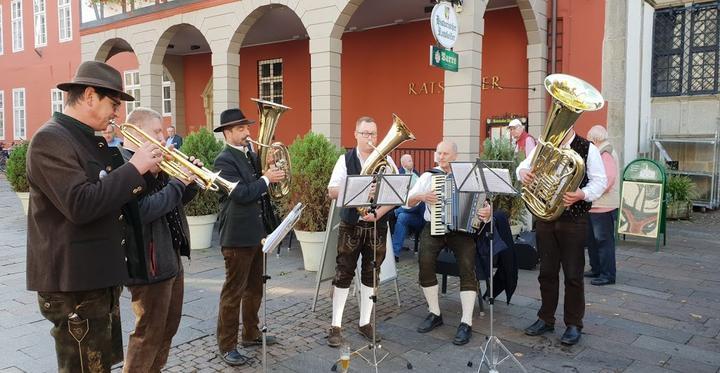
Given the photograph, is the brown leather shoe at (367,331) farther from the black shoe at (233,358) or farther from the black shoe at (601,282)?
the black shoe at (601,282)

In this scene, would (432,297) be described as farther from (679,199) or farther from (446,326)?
(679,199)

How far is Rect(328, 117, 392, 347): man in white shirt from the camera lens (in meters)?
4.58

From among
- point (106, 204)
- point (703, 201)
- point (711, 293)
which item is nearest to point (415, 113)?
point (703, 201)

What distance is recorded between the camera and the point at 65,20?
76.1 ft

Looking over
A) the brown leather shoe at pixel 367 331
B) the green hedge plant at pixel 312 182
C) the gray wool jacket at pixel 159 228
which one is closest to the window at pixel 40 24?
the green hedge plant at pixel 312 182

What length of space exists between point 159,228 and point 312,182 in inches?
150

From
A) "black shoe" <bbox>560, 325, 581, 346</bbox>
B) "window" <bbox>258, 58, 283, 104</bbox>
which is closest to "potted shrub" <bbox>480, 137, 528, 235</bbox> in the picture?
"black shoe" <bbox>560, 325, 581, 346</bbox>

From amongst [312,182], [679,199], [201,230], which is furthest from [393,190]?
[679,199]

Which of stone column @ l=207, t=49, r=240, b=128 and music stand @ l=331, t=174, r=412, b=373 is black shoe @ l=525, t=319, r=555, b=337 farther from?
stone column @ l=207, t=49, r=240, b=128

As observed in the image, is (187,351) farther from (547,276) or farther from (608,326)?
(608,326)

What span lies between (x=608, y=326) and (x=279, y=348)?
312 centimetres

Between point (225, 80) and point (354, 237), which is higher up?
point (225, 80)

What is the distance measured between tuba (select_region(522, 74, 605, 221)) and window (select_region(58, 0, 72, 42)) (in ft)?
78.4

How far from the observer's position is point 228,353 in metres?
4.20
